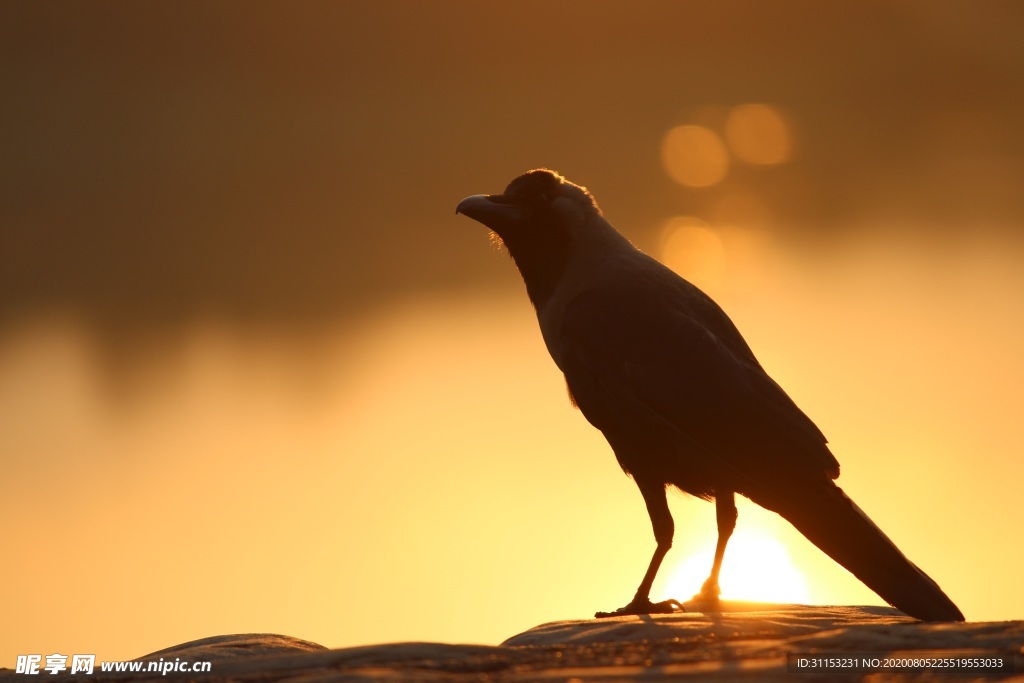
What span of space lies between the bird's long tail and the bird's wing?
150mm

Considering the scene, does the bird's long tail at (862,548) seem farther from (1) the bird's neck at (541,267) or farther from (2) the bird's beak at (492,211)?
(2) the bird's beak at (492,211)

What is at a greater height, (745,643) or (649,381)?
(649,381)

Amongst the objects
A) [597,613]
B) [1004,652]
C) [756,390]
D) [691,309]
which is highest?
[691,309]

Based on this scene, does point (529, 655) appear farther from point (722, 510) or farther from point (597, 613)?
point (722, 510)

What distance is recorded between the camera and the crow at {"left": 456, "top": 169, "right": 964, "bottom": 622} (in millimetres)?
5598

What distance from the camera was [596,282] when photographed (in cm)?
672

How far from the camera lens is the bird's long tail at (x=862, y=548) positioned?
17.2ft

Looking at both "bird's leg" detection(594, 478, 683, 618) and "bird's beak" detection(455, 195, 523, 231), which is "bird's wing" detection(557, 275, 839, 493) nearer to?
"bird's leg" detection(594, 478, 683, 618)

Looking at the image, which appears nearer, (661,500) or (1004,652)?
(1004,652)

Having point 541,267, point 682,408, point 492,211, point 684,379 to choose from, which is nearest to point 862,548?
point 682,408

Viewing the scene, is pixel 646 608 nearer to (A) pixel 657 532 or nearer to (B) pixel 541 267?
(A) pixel 657 532

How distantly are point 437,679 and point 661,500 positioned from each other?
2818 millimetres

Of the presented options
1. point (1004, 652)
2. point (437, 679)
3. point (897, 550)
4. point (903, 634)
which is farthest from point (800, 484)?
point (437, 679)

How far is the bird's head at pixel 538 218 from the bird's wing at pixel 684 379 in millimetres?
599
